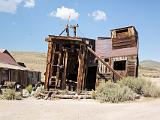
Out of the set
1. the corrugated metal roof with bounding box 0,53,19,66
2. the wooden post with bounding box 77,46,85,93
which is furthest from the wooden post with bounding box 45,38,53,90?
the corrugated metal roof with bounding box 0,53,19,66

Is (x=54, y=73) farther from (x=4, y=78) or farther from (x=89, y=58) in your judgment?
(x=4, y=78)

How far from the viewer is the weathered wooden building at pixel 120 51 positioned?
79.4ft

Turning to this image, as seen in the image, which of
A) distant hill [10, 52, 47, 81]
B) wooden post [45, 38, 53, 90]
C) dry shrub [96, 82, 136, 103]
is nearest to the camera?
dry shrub [96, 82, 136, 103]

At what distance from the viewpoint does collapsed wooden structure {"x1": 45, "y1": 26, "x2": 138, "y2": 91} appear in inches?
869

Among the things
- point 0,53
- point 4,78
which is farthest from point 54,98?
point 0,53

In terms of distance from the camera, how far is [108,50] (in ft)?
85.0

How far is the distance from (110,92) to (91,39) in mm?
8985

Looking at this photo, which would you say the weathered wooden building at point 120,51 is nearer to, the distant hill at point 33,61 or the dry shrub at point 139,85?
the dry shrub at point 139,85

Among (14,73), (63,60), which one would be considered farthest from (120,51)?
(14,73)

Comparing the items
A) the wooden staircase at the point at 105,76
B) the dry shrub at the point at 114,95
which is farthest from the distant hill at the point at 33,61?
the dry shrub at the point at 114,95

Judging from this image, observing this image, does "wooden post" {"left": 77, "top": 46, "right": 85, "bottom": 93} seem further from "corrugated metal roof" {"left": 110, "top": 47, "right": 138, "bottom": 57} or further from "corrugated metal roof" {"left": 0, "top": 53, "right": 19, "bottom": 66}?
"corrugated metal roof" {"left": 0, "top": 53, "right": 19, "bottom": 66}

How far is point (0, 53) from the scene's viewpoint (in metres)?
39.6

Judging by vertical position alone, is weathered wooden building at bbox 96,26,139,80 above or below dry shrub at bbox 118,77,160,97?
above

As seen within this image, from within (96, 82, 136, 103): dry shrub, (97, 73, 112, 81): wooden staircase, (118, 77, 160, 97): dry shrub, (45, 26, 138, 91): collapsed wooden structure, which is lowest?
(96, 82, 136, 103): dry shrub
